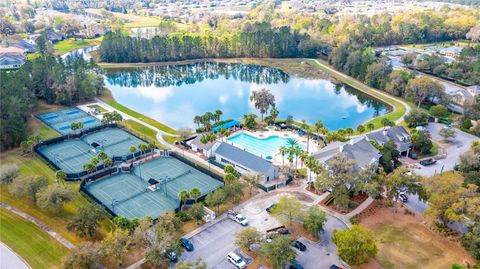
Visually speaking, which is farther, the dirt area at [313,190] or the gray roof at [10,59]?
the gray roof at [10,59]

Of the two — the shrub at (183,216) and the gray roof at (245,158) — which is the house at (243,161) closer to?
the gray roof at (245,158)

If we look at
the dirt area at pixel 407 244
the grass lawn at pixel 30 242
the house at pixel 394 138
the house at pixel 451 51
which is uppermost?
the house at pixel 451 51

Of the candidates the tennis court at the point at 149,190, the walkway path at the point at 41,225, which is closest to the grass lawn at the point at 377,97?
the tennis court at the point at 149,190

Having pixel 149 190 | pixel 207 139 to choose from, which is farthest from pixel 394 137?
pixel 149 190

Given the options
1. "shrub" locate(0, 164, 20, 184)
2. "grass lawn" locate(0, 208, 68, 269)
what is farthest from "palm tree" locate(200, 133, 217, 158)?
"shrub" locate(0, 164, 20, 184)

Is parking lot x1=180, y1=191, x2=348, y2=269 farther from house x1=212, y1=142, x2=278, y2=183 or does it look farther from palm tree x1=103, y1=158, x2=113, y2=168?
palm tree x1=103, y1=158, x2=113, y2=168

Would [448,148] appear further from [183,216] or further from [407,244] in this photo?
[183,216]

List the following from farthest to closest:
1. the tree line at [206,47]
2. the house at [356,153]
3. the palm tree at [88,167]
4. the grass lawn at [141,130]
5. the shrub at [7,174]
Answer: the tree line at [206,47]
the grass lawn at [141,130]
the palm tree at [88,167]
the house at [356,153]
the shrub at [7,174]
